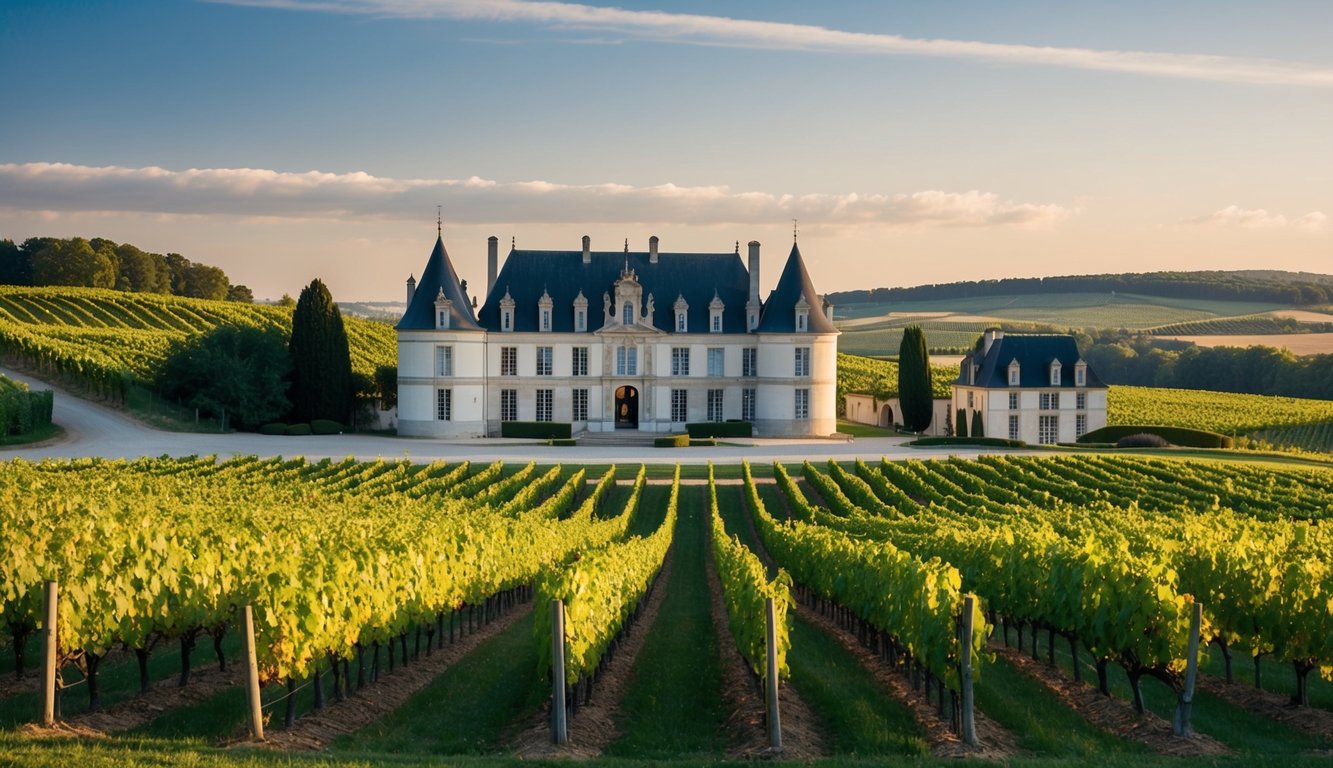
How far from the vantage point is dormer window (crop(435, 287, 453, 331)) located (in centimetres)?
5106

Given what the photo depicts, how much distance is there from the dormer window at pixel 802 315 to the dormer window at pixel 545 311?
1094cm

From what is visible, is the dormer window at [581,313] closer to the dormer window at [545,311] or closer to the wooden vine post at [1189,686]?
the dormer window at [545,311]

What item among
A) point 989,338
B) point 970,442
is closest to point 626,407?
point 970,442

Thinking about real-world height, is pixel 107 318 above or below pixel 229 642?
above

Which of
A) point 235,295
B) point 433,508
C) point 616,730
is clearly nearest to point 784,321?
point 433,508

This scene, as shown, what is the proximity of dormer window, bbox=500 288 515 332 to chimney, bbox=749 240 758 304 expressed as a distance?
10.8 metres

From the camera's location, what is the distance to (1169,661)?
1166cm

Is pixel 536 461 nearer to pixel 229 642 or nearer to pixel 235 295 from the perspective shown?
pixel 229 642

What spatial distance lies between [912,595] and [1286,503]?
21.6 metres

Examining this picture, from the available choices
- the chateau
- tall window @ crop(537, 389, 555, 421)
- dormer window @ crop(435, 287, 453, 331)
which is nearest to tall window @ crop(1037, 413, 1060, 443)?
the chateau

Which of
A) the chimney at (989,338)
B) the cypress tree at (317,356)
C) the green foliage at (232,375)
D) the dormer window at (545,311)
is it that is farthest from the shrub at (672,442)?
the green foliage at (232,375)

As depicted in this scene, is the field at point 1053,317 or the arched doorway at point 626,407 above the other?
the field at point 1053,317

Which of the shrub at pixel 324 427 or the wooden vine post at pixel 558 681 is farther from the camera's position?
the shrub at pixel 324 427

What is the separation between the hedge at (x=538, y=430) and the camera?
50344mm
